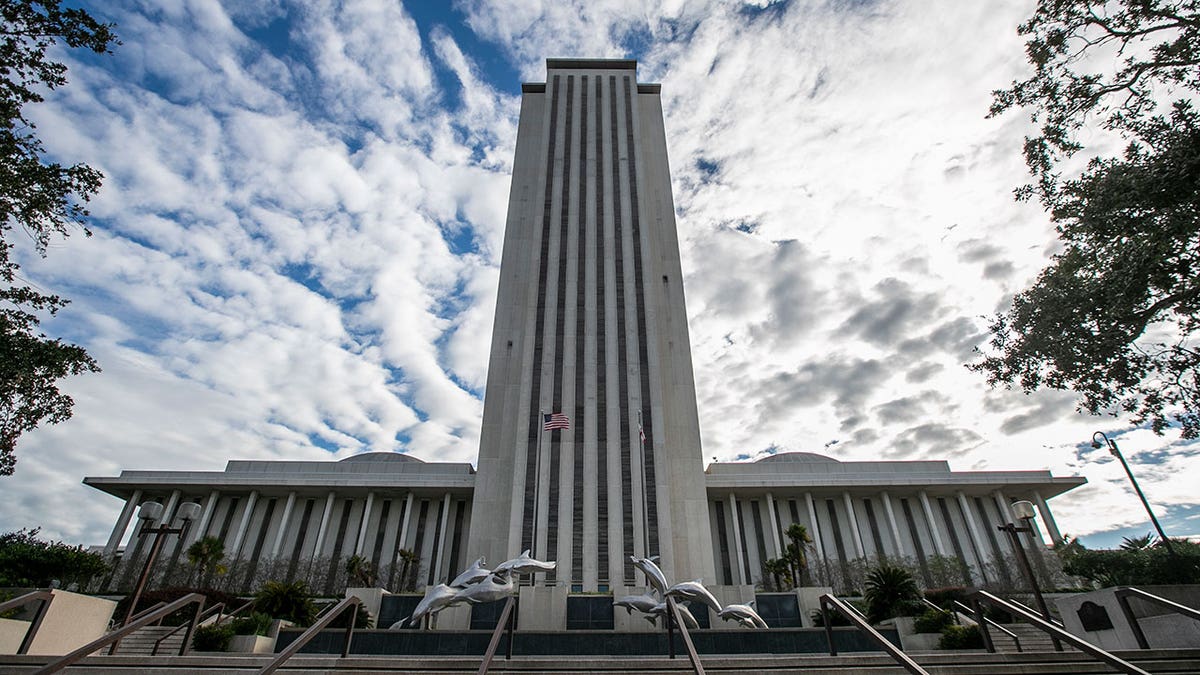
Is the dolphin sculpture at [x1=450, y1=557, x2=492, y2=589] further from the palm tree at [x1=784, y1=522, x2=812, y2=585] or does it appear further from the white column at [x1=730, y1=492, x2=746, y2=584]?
the white column at [x1=730, y1=492, x2=746, y2=584]

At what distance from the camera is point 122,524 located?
4381cm

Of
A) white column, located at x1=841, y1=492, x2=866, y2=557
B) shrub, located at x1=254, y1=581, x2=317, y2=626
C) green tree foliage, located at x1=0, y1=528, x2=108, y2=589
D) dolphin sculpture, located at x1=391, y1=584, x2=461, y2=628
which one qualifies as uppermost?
white column, located at x1=841, y1=492, x2=866, y2=557

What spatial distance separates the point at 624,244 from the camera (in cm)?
4500

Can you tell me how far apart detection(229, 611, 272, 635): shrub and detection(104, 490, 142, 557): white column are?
1336 inches

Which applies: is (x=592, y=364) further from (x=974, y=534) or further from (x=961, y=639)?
(x=974, y=534)

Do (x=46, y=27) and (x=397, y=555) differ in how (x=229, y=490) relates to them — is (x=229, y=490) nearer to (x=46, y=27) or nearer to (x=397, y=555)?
(x=397, y=555)

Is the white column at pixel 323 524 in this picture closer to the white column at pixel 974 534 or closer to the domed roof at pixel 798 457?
the domed roof at pixel 798 457

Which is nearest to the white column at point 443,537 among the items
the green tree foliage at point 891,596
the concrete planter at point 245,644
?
the concrete planter at point 245,644

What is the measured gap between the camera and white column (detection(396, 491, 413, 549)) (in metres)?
43.2

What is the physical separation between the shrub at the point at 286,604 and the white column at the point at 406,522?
21423 mm

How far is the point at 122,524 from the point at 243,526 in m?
9.68

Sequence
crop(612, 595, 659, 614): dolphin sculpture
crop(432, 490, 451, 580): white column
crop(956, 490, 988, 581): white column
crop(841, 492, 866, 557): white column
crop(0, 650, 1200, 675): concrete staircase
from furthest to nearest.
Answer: crop(841, 492, 866, 557): white column → crop(956, 490, 988, 581): white column → crop(432, 490, 451, 580): white column → crop(612, 595, 659, 614): dolphin sculpture → crop(0, 650, 1200, 675): concrete staircase

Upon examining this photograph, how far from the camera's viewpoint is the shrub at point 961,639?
604 inches

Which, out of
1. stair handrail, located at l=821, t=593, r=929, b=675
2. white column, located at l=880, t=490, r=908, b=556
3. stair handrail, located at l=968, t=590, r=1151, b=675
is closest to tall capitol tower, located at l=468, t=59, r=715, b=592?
white column, located at l=880, t=490, r=908, b=556
